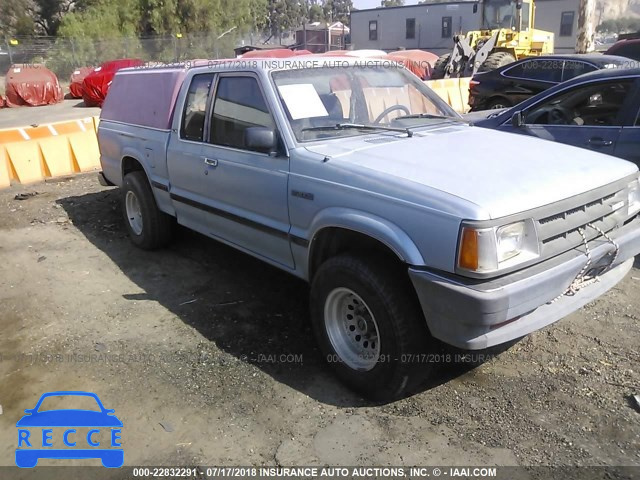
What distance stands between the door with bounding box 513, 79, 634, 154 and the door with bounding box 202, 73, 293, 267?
3.52 m

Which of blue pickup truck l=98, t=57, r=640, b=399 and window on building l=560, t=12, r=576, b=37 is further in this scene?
window on building l=560, t=12, r=576, b=37

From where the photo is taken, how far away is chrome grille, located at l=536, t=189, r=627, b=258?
2814mm

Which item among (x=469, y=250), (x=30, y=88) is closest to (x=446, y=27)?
(x=30, y=88)

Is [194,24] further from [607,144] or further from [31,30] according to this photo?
[607,144]

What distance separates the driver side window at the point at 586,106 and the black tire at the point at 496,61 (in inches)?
460

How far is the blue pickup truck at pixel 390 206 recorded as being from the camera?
2697 mm

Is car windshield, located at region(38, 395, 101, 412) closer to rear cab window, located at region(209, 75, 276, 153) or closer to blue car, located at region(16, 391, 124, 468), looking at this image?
blue car, located at region(16, 391, 124, 468)

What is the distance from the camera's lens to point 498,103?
A: 11547 mm

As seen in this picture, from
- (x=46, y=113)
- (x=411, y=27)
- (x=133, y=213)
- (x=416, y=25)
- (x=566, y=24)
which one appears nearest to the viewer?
(x=133, y=213)

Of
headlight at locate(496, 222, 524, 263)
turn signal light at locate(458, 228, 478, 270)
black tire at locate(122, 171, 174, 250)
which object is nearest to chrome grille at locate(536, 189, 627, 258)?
headlight at locate(496, 222, 524, 263)

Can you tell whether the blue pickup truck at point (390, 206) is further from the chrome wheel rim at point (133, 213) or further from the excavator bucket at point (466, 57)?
the excavator bucket at point (466, 57)

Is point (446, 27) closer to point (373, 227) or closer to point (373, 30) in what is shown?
point (373, 30)

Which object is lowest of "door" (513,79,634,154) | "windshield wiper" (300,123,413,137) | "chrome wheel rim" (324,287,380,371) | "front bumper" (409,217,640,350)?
"chrome wheel rim" (324,287,380,371)

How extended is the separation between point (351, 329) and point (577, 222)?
4.81 feet
